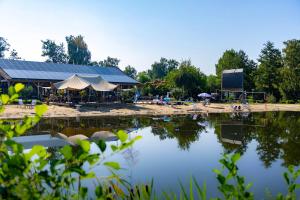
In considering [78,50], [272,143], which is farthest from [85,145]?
[78,50]

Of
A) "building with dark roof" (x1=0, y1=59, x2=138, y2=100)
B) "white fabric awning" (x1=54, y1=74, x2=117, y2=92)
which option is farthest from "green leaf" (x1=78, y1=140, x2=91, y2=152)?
"building with dark roof" (x1=0, y1=59, x2=138, y2=100)

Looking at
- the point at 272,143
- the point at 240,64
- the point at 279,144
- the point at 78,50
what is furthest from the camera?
the point at 78,50

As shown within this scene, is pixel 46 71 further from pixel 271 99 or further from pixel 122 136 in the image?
pixel 122 136

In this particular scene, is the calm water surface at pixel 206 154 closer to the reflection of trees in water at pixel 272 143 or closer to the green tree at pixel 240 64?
the reflection of trees in water at pixel 272 143

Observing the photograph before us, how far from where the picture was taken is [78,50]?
6325 cm

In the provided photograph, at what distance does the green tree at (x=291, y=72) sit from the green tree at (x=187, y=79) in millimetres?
10319

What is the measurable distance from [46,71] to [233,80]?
926 inches

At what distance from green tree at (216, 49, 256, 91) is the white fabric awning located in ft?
81.5

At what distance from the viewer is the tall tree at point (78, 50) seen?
62562 mm

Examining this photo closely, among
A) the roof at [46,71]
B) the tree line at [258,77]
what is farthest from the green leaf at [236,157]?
the tree line at [258,77]

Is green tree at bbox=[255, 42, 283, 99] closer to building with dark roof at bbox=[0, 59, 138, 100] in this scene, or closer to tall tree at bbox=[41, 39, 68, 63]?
building with dark roof at bbox=[0, 59, 138, 100]

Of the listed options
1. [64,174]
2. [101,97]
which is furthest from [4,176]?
[101,97]

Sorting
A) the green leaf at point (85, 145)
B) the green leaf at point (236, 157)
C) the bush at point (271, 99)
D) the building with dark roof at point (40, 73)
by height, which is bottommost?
the bush at point (271, 99)

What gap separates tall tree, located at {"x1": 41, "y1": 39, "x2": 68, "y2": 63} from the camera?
6059 cm
